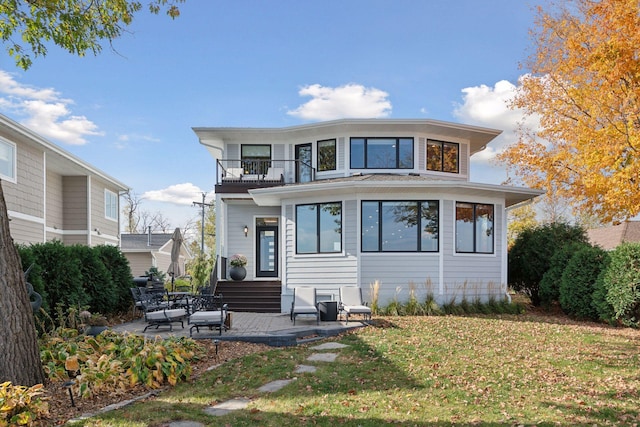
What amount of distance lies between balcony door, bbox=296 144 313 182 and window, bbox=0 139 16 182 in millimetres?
9173

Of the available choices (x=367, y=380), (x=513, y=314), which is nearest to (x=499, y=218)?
(x=513, y=314)

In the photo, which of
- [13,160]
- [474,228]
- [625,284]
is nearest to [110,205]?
[13,160]

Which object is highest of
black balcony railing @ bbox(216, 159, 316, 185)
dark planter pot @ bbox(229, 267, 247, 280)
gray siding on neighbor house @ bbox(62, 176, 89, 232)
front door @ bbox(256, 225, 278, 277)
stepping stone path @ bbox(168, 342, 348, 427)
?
black balcony railing @ bbox(216, 159, 316, 185)

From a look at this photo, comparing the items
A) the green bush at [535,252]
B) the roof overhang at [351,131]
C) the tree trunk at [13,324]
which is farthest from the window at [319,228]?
the tree trunk at [13,324]

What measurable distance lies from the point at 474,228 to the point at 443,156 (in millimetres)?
3813

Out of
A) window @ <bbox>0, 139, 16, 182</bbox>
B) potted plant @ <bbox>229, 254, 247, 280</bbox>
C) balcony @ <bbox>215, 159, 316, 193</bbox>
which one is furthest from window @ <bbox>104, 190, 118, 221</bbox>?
potted plant @ <bbox>229, 254, 247, 280</bbox>

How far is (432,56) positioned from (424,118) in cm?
207

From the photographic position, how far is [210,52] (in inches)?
556

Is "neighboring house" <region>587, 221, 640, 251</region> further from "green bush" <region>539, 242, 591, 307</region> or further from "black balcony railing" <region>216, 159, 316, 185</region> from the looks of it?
"black balcony railing" <region>216, 159, 316, 185</region>

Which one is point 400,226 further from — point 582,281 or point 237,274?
point 237,274

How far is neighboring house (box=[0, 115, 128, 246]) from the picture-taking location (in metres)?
14.1

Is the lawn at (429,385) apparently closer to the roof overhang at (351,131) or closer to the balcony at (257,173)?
the balcony at (257,173)

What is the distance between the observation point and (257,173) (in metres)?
17.5

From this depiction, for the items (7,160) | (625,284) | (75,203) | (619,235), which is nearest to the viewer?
(625,284)
